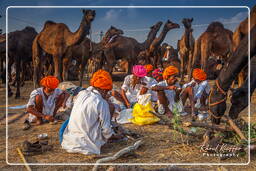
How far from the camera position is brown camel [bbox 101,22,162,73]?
37.5 ft

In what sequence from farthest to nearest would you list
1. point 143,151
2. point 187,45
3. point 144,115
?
point 187,45 → point 144,115 → point 143,151

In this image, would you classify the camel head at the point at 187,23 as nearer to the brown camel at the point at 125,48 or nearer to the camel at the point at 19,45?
the brown camel at the point at 125,48

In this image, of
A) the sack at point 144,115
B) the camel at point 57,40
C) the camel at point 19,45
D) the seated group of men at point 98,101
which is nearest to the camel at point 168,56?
the camel at point 19,45

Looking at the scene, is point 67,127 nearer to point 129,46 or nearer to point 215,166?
point 215,166

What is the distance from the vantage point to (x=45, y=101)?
4.79 meters

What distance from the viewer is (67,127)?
3.52 meters

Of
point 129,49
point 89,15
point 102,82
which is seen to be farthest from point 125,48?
point 102,82

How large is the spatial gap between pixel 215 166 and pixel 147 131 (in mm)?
1608

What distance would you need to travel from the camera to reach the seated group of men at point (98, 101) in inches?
128

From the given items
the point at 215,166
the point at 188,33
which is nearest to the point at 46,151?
the point at 215,166

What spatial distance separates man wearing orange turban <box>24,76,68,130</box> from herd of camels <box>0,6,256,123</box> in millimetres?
2620

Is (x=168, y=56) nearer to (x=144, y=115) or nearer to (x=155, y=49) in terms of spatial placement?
(x=155, y=49)

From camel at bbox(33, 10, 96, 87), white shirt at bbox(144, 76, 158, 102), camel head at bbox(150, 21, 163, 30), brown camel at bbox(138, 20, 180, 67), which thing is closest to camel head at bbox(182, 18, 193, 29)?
brown camel at bbox(138, 20, 180, 67)

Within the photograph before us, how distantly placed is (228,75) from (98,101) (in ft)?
4.77
